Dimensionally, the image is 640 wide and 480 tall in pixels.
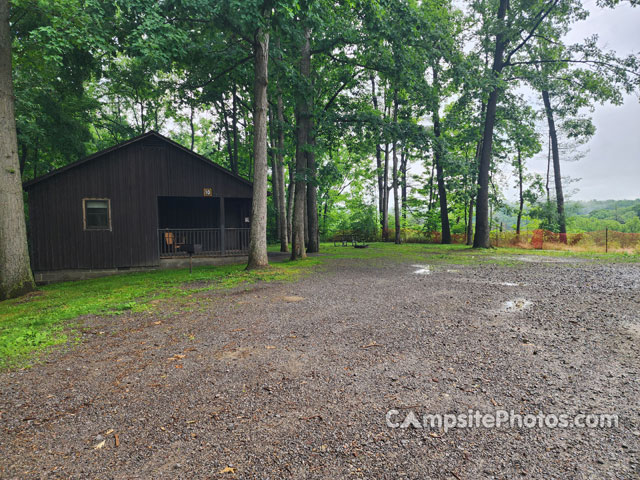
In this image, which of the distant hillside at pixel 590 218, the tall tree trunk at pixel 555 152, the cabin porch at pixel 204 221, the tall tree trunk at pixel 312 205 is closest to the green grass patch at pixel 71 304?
the cabin porch at pixel 204 221

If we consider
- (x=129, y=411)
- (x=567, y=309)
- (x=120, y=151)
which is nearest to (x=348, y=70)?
(x=120, y=151)

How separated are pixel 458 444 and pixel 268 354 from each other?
7.15ft

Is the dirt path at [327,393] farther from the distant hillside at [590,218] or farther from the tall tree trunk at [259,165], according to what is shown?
the distant hillside at [590,218]

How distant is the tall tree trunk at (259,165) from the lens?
9.94m

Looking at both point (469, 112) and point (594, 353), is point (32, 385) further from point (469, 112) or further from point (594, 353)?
point (469, 112)

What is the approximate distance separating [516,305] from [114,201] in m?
13.8

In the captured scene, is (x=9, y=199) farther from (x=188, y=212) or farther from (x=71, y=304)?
(x=188, y=212)

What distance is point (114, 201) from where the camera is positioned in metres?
11.9

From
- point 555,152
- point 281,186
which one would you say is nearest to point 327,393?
point 281,186

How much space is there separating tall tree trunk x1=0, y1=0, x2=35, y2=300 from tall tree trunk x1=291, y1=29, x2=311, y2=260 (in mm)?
8129

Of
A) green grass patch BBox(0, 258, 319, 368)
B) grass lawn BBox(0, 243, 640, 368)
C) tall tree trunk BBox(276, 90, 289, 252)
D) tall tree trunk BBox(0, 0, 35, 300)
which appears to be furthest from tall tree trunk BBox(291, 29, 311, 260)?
tall tree trunk BBox(0, 0, 35, 300)

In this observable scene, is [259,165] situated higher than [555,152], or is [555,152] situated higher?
[555,152]

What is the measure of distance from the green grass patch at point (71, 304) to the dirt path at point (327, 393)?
0.51 metres

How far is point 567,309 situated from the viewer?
505 centimetres
